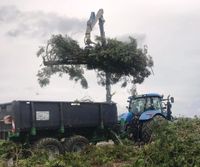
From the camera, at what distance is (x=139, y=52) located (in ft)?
91.8

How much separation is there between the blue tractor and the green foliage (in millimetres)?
6004

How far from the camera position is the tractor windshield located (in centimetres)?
2094

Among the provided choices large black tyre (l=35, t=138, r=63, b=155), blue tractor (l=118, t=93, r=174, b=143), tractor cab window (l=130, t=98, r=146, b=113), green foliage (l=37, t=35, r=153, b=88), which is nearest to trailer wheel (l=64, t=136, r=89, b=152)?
large black tyre (l=35, t=138, r=63, b=155)

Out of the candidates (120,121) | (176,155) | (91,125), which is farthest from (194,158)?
(120,121)

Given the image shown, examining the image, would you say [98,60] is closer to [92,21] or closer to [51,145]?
[92,21]

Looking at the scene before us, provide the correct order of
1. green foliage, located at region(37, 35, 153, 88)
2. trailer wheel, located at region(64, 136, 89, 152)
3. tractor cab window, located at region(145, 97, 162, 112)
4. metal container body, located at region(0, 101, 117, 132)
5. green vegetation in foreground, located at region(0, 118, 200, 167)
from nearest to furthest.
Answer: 1. green vegetation in foreground, located at region(0, 118, 200, 167)
2. metal container body, located at region(0, 101, 117, 132)
3. trailer wheel, located at region(64, 136, 89, 152)
4. tractor cab window, located at region(145, 97, 162, 112)
5. green foliage, located at region(37, 35, 153, 88)

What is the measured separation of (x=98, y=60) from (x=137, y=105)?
20.8 ft

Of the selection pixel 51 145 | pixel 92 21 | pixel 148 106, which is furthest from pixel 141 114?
pixel 92 21

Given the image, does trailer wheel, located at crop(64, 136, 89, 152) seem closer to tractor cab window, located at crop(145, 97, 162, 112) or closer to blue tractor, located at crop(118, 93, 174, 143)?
blue tractor, located at crop(118, 93, 174, 143)

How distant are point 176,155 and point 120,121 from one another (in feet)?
32.3

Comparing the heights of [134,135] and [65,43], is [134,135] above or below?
below

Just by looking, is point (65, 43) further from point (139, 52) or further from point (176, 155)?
point (176, 155)

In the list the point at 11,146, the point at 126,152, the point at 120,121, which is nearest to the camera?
the point at 11,146

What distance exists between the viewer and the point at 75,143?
18062mm
